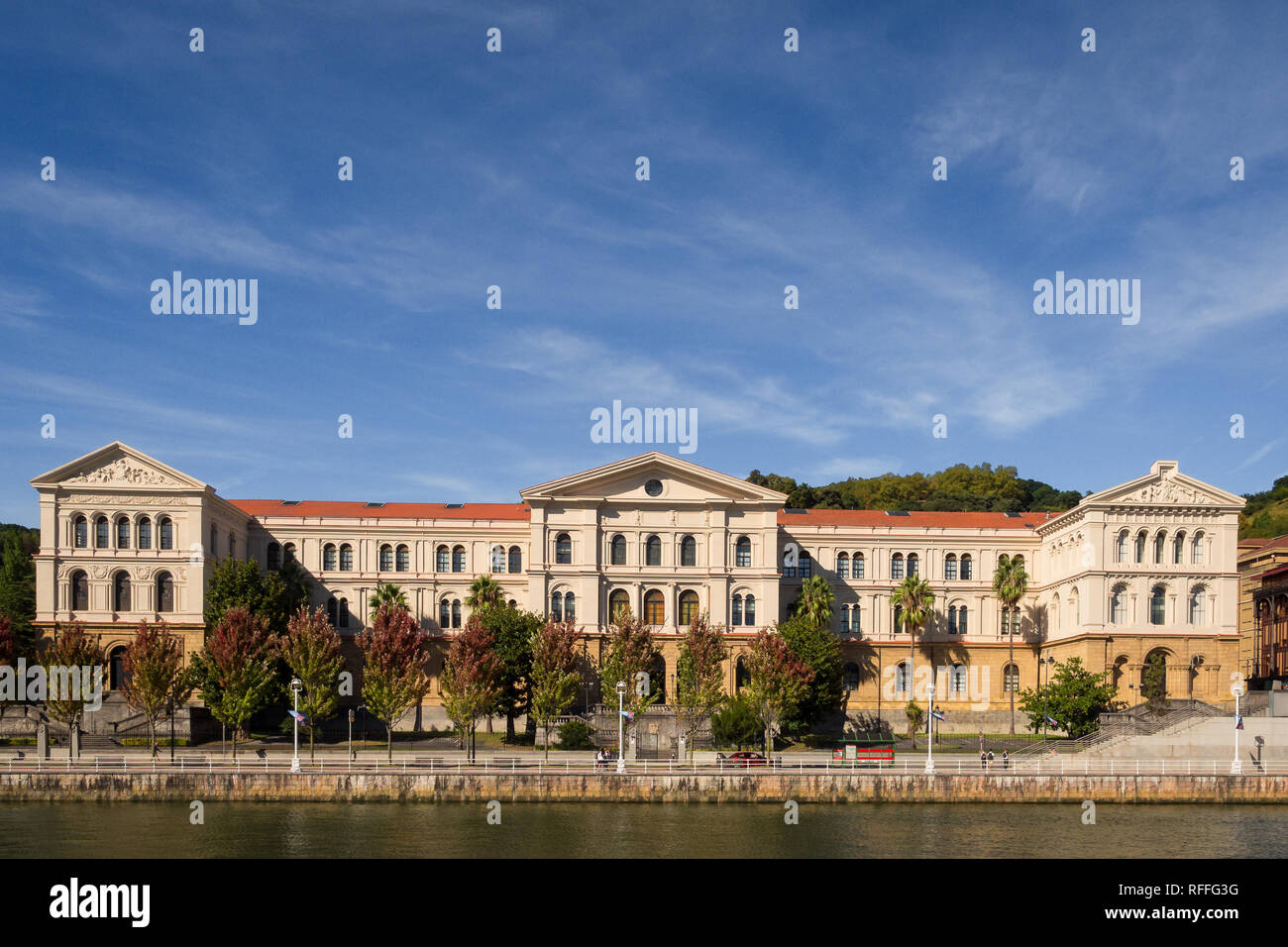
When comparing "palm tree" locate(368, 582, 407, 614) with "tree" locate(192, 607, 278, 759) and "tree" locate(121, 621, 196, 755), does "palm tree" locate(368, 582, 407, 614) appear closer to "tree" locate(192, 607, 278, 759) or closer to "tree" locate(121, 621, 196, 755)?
"tree" locate(192, 607, 278, 759)

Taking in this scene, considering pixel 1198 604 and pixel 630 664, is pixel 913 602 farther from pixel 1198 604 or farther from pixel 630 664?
pixel 630 664

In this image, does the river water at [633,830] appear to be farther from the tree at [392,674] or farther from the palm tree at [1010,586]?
the palm tree at [1010,586]

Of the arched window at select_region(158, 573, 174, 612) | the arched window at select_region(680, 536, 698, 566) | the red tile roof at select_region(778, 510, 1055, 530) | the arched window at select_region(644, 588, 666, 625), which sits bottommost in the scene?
the arched window at select_region(644, 588, 666, 625)

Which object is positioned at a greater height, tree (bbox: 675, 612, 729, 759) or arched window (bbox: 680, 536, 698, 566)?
arched window (bbox: 680, 536, 698, 566)

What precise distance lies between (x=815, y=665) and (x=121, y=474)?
47799 mm

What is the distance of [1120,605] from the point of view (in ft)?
285

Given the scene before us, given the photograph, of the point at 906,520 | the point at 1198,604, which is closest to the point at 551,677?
the point at 906,520

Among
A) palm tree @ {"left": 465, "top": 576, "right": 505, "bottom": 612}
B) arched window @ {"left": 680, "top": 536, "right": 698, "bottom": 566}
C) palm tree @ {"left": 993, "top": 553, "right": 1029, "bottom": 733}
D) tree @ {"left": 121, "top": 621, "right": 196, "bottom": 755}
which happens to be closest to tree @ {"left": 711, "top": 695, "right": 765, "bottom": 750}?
arched window @ {"left": 680, "top": 536, "right": 698, "bottom": 566}

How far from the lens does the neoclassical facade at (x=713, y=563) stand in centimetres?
8425

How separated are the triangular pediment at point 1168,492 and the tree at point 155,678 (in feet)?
195

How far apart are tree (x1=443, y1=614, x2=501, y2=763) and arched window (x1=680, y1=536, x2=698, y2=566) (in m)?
18.7

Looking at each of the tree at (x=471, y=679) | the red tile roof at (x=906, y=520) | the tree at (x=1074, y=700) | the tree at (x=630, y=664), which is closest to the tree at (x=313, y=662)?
the tree at (x=471, y=679)

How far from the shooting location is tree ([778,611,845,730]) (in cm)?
7906
